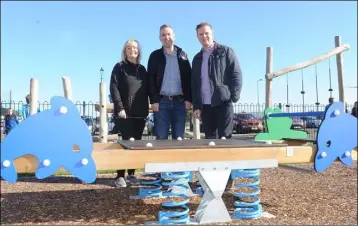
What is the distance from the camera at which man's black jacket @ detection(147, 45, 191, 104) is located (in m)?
3.99

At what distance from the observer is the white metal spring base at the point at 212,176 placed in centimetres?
293

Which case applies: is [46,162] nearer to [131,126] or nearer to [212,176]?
[212,176]

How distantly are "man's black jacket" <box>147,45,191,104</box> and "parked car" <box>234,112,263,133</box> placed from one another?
549 inches

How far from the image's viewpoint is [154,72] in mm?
4008

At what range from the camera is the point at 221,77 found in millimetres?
3855

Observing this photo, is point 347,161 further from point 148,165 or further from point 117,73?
point 117,73

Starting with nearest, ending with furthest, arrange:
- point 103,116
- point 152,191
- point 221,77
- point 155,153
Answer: point 155,153 → point 221,77 → point 152,191 → point 103,116

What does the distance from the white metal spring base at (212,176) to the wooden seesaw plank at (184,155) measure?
0.04 metres

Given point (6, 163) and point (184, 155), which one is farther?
point (184, 155)

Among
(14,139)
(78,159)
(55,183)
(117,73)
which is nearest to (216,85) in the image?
(117,73)

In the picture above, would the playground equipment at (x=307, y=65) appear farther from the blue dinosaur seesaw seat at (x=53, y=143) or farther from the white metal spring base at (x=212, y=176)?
the blue dinosaur seesaw seat at (x=53, y=143)

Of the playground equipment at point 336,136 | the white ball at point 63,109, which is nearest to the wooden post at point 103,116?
the white ball at point 63,109

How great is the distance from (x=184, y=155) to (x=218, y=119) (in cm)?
114

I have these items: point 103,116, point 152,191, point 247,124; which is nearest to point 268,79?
point 103,116
